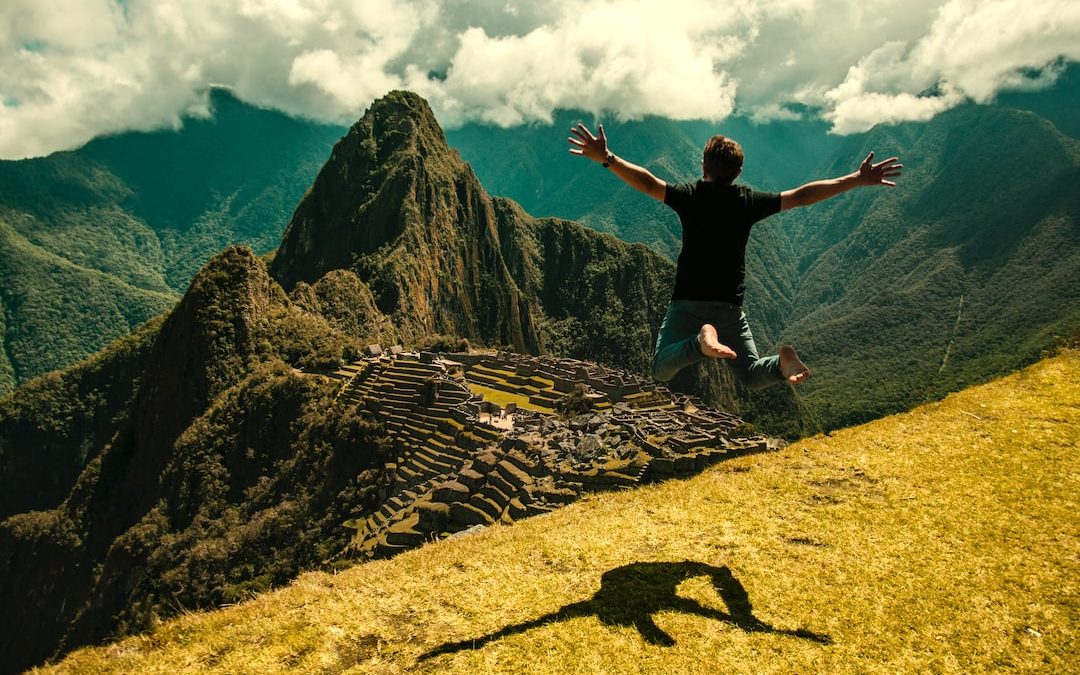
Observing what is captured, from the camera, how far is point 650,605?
468 centimetres

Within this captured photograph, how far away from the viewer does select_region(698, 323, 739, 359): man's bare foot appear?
539cm

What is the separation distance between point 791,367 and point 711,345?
0.85m

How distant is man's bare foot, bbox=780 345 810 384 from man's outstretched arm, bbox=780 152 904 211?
1.60 m

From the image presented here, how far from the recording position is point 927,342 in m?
159

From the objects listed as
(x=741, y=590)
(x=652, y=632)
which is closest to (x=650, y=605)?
(x=652, y=632)

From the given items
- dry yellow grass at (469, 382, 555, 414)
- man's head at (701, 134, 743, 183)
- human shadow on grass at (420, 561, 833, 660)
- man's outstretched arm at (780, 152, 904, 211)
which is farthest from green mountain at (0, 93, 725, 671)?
dry yellow grass at (469, 382, 555, 414)

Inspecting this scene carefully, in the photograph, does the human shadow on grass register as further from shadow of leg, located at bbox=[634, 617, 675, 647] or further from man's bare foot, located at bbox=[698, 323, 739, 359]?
man's bare foot, located at bbox=[698, 323, 739, 359]

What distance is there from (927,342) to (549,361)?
131483 millimetres

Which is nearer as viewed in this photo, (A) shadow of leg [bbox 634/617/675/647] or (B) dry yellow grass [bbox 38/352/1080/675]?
(B) dry yellow grass [bbox 38/352/1080/675]

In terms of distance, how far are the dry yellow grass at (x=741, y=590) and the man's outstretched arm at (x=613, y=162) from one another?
3576mm

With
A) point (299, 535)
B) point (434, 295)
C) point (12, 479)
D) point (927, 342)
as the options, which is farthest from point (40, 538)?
point (927, 342)

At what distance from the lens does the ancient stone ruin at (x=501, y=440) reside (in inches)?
974

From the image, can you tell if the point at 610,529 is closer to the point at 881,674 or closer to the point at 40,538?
the point at 881,674

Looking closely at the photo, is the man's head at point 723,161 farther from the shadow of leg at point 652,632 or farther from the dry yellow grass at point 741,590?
the shadow of leg at point 652,632
